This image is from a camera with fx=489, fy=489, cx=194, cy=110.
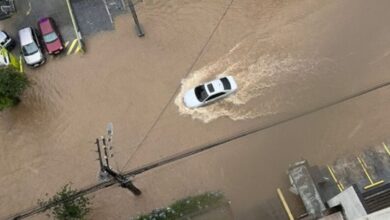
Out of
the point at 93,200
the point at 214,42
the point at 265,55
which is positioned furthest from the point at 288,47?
the point at 93,200

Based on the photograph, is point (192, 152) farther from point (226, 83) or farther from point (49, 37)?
point (49, 37)

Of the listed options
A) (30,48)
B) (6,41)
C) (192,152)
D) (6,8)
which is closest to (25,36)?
(30,48)

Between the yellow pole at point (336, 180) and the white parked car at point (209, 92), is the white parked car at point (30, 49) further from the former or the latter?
the yellow pole at point (336, 180)

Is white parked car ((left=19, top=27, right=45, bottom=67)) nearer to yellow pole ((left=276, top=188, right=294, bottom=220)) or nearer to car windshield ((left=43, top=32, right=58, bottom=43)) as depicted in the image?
car windshield ((left=43, top=32, right=58, bottom=43))

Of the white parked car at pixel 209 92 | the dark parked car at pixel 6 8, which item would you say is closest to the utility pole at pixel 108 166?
the white parked car at pixel 209 92

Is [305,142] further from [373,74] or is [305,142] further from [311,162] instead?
[373,74]

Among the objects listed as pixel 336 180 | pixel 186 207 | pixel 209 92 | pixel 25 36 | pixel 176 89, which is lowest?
pixel 336 180

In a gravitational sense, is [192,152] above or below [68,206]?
above

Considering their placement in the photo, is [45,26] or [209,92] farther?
[45,26]
